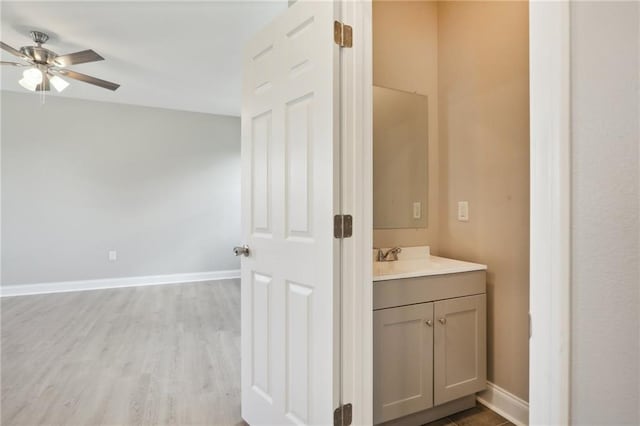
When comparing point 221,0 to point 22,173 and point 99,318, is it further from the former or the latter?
point 22,173

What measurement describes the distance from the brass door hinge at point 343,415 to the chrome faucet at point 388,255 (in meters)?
0.90

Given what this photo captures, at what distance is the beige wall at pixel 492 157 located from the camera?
1857 mm

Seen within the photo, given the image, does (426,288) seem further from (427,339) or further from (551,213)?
(551,213)

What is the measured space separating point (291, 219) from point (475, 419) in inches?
59.8

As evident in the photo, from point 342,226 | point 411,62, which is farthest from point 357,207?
point 411,62

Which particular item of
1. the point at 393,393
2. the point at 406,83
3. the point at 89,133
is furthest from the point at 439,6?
the point at 89,133

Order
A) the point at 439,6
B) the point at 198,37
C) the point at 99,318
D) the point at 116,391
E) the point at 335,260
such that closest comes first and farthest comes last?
the point at 335,260
the point at 116,391
the point at 439,6
the point at 198,37
the point at 99,318

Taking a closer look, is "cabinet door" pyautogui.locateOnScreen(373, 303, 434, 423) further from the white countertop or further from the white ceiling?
the white ceiling

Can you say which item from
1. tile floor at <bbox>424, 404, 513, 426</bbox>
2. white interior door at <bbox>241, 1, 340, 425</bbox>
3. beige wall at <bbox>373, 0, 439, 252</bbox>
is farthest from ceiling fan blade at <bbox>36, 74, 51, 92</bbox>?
tile floor at <bbox>424, 404, 513, 426</bbox>

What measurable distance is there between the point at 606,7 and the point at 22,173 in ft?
19.0

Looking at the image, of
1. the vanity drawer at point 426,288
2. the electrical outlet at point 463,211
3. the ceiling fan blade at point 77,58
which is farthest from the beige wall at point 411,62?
the ceiling fan blade at point 77,58

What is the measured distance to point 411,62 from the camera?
2.25 metres

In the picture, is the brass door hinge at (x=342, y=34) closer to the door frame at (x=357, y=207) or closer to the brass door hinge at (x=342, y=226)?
the door frame at (x=357, y=207)

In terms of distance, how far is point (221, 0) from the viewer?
2514 mm
